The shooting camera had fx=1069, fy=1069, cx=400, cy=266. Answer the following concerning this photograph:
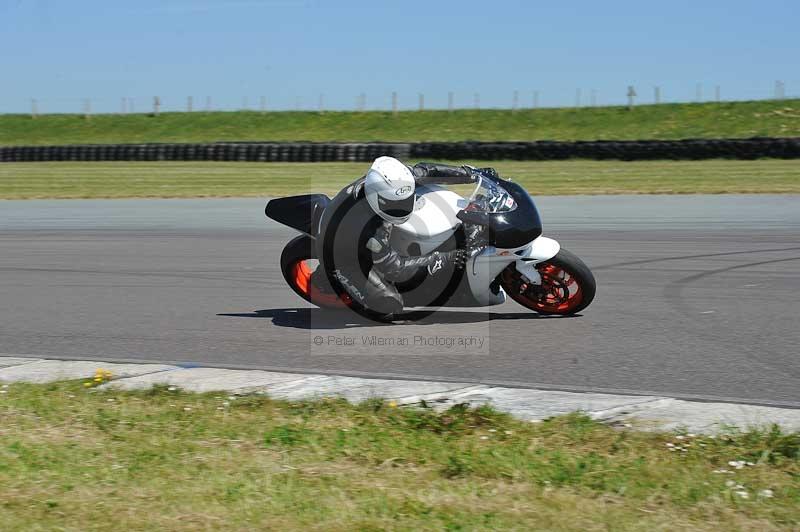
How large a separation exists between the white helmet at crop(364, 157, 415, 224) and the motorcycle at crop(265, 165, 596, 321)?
206mm

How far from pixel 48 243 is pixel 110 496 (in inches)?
→ 413

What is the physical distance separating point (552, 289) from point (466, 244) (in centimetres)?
83

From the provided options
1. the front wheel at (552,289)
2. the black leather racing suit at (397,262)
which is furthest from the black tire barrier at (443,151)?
the black leather racing suit at (397,262)

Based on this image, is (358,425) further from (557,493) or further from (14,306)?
(14,306)

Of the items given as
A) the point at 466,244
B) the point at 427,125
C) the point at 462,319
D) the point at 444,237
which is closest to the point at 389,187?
the point at 444,237

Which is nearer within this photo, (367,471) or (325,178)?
(367,471)

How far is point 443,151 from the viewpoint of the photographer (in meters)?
32.5

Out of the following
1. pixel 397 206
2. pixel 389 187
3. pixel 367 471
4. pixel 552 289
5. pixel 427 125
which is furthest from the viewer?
pixel 427 125

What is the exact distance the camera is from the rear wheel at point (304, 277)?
28.4 ft

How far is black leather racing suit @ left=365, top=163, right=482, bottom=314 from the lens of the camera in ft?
25.8

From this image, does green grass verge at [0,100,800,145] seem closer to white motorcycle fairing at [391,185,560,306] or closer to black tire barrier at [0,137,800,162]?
black tire barrier at [0,137,800,162]

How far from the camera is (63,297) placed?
9555mm

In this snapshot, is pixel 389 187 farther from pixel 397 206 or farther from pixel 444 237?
pixel 444 237

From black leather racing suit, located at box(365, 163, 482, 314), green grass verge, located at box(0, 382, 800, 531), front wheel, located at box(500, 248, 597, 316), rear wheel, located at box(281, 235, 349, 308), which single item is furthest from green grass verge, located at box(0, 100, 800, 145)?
green grass verge, located at box(0, 382, 800, 531)
